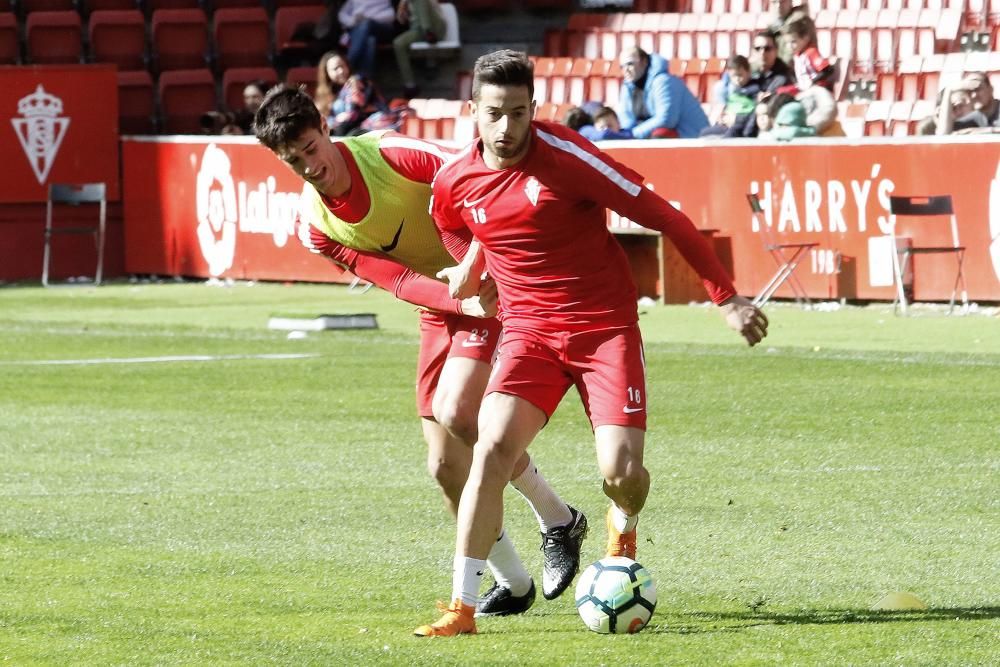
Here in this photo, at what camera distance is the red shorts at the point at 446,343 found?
7.26m

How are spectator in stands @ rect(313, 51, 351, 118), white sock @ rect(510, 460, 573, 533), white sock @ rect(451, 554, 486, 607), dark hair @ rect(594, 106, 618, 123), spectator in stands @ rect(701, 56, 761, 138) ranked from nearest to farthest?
1. white sock @ rect(451, 554, 486, 607)
2. white sock @ rect(510, 460, 573, 533)
3. spectator in stands @ rect(701, 56, 761, 138)
4. dark hair @ rect(594, 106, 618, 123)
5. spectator in stands @ rect(313, 51, 351, 118)

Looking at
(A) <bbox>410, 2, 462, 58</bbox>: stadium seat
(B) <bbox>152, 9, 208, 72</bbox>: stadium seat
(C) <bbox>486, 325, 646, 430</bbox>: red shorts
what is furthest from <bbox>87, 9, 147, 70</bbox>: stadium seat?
(C) <bbox>486, 325, 646, 430</bbox>: red shorts

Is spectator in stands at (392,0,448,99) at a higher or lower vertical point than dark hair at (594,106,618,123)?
higher

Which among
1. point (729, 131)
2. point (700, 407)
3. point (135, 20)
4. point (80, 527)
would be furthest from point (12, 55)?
point (80, 527)

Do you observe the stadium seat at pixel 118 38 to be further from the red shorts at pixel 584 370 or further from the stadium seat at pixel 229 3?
the red shorts at pixel 584 370

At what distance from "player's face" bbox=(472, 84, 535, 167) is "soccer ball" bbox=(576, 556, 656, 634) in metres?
1.42

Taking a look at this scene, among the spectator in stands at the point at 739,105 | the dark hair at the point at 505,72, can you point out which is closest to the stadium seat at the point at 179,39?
the spectator in stands at the point at 739,105

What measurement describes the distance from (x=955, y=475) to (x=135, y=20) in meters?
20.4

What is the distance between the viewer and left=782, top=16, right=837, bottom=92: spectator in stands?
64.9 feet

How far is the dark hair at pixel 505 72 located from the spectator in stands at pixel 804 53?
1365cm

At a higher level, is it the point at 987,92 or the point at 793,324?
the point at 987,92

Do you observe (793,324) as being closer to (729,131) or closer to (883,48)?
(729,131)

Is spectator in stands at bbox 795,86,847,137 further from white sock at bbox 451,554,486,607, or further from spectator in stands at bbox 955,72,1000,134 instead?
white sock at bbox 451,554,486,607

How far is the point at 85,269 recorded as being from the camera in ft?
84.3
